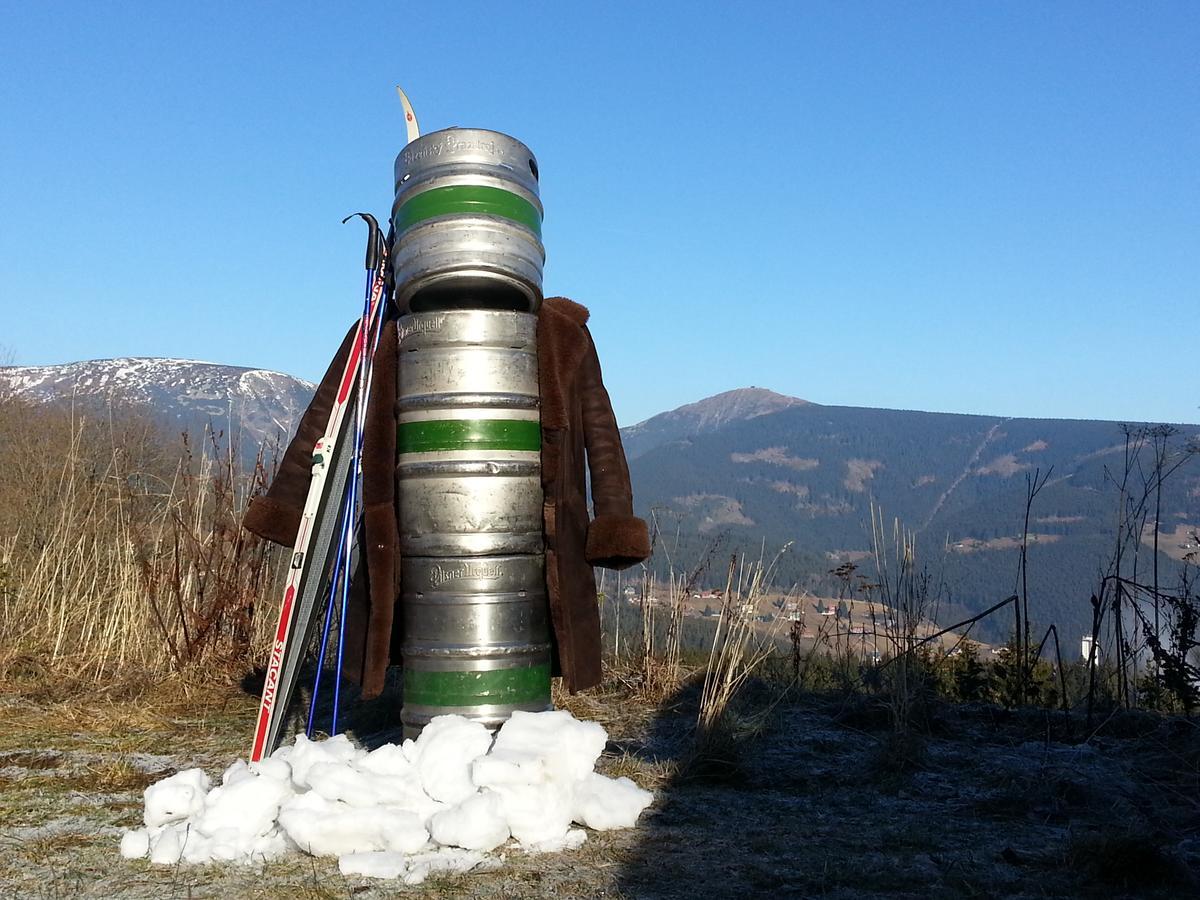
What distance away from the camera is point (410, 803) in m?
3.02

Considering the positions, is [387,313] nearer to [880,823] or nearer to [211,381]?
[880,823]

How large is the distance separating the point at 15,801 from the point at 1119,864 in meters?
3.41

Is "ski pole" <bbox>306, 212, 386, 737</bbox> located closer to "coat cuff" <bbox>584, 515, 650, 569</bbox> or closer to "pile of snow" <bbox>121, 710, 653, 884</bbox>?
"pile of snow" <bbox>121, 710, 653, 884</bbox>

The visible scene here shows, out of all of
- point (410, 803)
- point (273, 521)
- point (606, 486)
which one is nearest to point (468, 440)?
point (606, 486)

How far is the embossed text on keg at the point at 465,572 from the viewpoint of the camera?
354 centimetres

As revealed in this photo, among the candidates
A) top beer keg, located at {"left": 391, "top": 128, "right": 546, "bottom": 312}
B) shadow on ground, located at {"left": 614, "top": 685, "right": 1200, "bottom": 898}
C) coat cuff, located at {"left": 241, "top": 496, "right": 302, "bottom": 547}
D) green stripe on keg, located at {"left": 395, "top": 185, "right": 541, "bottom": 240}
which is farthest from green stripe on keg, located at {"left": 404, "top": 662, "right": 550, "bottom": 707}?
green stripe on keg, located at {"left": 395, "top": 185, "right": 541, "bottom": 240}

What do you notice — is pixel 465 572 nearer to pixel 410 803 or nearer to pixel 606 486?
pixel 606 486

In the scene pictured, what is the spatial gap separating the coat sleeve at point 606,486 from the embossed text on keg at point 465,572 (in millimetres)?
364

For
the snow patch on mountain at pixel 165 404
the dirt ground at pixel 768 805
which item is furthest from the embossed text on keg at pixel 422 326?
the snow patch on mountain at pixel 165 404

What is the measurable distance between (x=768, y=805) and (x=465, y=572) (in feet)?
4.21

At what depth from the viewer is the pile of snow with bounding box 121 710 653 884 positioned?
9.40ft

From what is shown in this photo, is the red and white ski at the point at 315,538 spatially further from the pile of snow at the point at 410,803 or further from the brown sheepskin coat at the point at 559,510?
the pile of snow at the point at 410,803

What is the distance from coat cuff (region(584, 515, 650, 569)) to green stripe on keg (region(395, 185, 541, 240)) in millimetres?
1103

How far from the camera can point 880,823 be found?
10.7 ft
